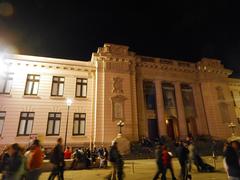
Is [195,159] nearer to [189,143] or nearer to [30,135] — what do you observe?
[189,143]

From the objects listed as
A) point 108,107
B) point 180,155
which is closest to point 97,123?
point 108,107

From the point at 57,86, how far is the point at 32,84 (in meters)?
2.82

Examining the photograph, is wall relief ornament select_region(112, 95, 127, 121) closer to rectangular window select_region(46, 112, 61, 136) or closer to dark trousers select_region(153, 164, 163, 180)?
rectangular window select_region(46, 112, 61, 136)

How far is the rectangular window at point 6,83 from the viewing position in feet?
63.1

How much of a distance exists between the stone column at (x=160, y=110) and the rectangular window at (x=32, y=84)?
1615 centimetres

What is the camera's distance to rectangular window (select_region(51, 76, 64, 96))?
20.8m

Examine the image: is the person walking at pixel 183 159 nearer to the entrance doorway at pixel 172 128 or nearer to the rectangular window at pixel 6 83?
the entrance doorway at pixel 172 128

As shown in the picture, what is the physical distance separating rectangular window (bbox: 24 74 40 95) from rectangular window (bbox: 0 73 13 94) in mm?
1773

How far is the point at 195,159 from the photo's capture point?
9992 millimetres

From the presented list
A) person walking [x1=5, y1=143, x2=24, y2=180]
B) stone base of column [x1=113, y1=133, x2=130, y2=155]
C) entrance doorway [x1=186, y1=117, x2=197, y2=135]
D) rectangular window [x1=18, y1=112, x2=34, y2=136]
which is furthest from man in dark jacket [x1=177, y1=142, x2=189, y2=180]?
entrance doorway [x1=186, y1=117, x2=197, y2=135]

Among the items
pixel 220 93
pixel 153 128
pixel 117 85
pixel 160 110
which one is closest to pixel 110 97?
pixel 117 85

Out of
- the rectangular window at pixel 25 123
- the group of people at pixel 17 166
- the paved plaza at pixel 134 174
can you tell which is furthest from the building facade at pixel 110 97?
the group of people at pixel 17 166

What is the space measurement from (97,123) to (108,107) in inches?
93.9

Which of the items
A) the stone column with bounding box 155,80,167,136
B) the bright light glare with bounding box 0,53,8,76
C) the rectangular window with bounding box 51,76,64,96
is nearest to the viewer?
the bright light glare with bounding box 0,53,8,76
